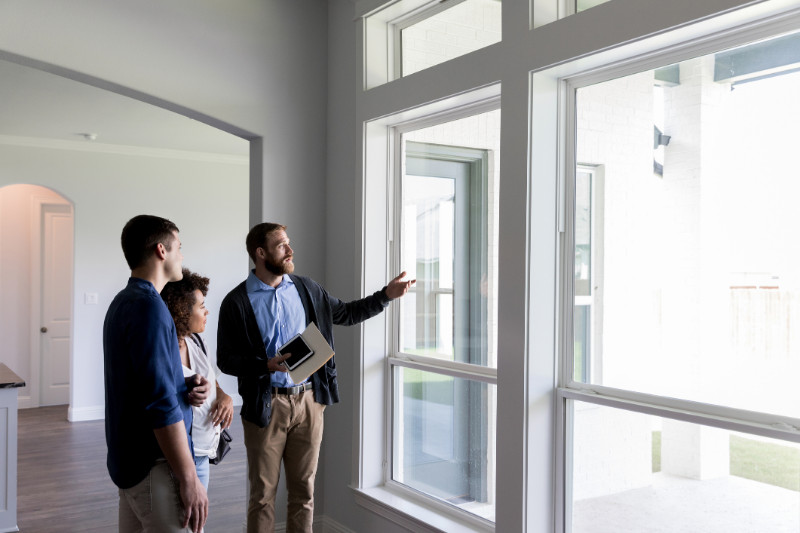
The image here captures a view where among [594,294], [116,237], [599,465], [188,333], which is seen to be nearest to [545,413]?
[599,465]

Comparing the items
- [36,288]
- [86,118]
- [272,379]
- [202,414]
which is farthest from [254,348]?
[36,288]

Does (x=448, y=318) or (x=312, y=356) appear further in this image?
(x=448, y=318)

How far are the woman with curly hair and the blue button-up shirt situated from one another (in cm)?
75

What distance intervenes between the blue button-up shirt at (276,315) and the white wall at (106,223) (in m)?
5.34

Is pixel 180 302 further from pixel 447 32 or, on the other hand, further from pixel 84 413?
pixel 84 413

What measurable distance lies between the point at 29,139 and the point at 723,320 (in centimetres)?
739

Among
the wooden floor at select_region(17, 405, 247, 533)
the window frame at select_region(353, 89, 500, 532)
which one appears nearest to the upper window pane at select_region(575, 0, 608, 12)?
the window frame at select_region(353, 89, 500, 532)

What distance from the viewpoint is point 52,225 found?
9031 millimetres

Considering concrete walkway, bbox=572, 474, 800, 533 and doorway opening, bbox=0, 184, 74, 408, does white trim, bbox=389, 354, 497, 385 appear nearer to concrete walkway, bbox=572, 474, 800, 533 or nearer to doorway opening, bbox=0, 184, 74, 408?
concrete walkway, bbox=572, 474, 800, 533

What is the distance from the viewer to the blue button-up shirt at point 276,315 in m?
3.31

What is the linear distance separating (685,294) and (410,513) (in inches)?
68.9

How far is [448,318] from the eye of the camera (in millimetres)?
3658

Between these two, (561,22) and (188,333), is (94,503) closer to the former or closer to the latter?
(188,333)

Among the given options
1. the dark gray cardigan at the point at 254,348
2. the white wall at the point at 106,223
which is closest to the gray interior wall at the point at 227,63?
the dark gray cardigan at the point at 254,348
